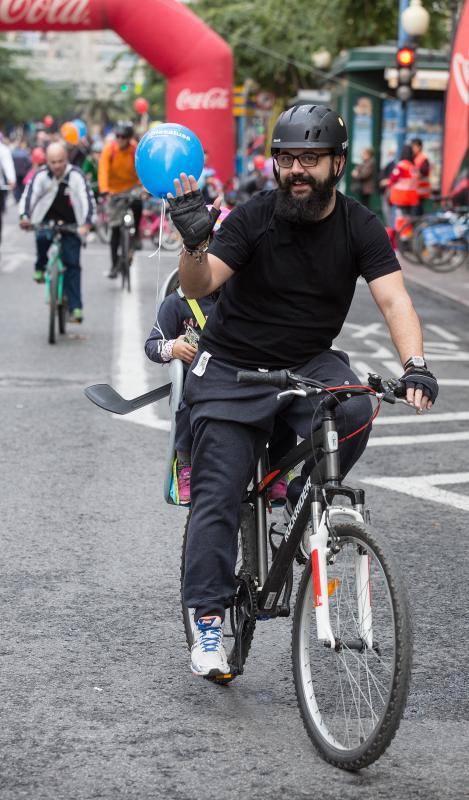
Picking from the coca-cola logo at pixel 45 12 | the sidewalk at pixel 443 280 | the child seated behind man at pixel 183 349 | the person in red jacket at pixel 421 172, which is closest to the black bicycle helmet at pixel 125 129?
the sidewalk at pixel 443 280

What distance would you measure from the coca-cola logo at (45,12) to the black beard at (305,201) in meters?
22.0

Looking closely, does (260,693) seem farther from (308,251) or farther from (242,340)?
(308,251)

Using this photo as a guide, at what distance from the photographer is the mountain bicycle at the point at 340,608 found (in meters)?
3.54

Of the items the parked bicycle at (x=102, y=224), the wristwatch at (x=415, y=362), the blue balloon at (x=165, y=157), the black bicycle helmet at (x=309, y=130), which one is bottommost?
the parked bicycle at (x=102, y=224)

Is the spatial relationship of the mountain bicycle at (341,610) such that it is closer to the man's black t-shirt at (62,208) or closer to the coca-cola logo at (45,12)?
the man's black t-shirt at (62,208)

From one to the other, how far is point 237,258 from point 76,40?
470 feet

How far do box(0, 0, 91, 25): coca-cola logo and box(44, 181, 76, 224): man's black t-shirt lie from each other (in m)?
13.5

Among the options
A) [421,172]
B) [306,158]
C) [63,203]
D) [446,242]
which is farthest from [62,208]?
[421,172]

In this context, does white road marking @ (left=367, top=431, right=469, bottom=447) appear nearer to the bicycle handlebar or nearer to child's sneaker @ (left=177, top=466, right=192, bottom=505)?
child's sneaker @ (left=177, top=466, right=192, bottom=505)

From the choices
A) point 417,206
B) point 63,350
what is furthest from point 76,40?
point 63,350

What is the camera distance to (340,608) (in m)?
3.78

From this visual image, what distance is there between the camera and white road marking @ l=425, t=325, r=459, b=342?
1403 centimetres

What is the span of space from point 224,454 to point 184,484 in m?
0.40

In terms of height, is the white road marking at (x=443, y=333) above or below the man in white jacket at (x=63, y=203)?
below
